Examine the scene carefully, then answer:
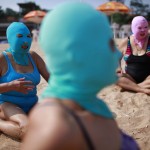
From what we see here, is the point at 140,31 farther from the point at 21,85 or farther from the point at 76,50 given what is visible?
the point at 76,50

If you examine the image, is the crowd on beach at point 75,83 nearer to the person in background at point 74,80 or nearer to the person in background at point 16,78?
the person in background at point 74,80

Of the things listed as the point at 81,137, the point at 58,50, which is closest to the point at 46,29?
the point at 58,50

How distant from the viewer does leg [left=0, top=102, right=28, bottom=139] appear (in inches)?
141

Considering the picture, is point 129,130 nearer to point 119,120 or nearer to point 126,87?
point 119,120

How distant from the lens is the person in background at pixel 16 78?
367cm

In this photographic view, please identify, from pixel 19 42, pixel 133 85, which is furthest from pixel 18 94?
pixel 133 85

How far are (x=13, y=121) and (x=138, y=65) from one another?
9.23 ft

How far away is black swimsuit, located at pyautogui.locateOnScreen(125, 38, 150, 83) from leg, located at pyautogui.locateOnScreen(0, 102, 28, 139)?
106 inches

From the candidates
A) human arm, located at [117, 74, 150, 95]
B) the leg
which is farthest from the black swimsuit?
the leg

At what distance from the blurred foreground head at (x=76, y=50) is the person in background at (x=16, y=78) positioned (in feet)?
7.44

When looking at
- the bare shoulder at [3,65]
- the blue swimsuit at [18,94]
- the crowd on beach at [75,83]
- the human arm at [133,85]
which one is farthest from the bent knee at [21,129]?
the human arm at [133,85]

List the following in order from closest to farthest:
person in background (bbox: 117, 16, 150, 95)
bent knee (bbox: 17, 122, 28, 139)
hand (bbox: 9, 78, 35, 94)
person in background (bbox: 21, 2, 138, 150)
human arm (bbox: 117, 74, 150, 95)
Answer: person in background (bbox: 21, 2, 138, 150) < hand (bbox: 9, 78, 35, 94) < bent knee (bbox: 17, 122, 28, 139) < human arm (bbox: 117, 74, 150, 95) < person in background (bbox: 117, 16, 150, 95)

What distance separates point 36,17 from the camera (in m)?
22.6

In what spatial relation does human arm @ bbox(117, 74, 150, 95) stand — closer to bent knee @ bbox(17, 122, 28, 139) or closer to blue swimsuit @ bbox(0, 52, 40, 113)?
blue swimsuit @ bbox(0, 52, 40, 113)
